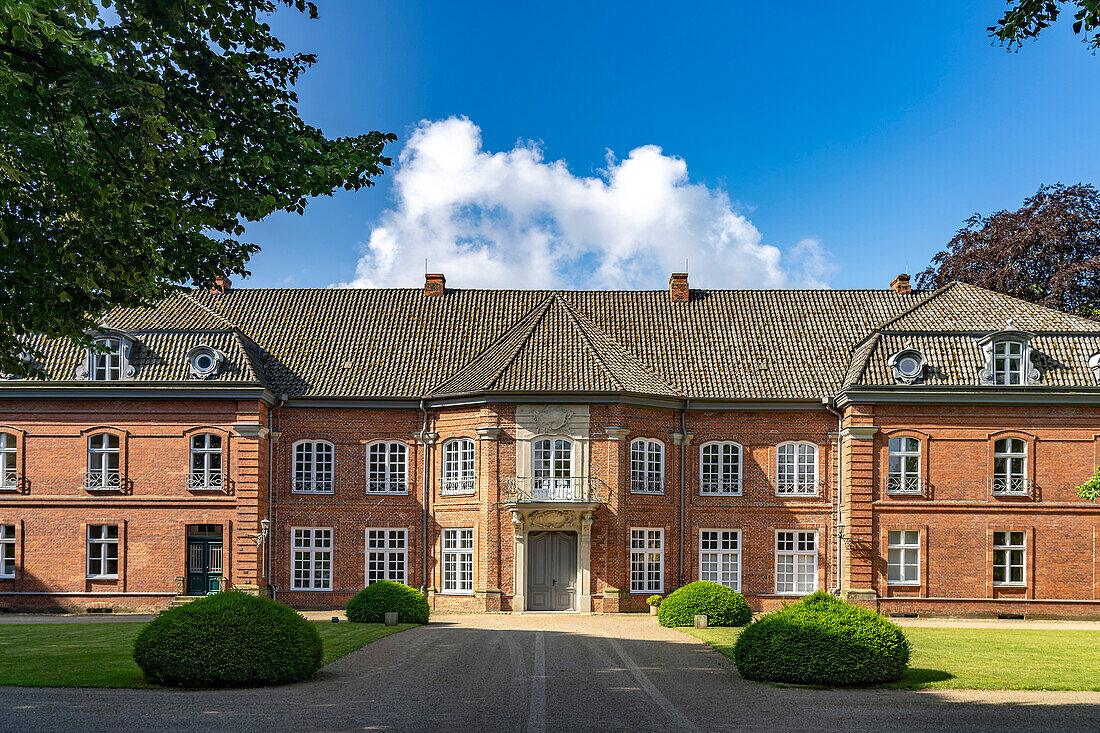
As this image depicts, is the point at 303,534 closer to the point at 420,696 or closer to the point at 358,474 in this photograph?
the point at 358,474

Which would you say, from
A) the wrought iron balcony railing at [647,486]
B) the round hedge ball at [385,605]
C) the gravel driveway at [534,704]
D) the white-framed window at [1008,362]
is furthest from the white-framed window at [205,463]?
the white-framed window at [1008,362]

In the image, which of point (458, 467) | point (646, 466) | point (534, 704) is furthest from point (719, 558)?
point (534, 704)

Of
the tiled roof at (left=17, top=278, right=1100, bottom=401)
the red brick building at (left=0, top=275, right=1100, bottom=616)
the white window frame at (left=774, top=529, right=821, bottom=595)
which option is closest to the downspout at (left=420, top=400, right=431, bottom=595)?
the red brick building at (left=0, top=275, right=1100, bottom=616)

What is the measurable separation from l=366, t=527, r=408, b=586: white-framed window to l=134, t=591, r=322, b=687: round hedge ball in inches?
779

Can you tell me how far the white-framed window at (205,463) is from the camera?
34.3 meters

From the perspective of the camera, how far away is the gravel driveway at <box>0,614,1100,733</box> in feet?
42.4

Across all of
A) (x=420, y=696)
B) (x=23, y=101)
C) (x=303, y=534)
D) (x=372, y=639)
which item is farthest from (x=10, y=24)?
(x=303, y=534)

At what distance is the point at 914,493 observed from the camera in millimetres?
34000

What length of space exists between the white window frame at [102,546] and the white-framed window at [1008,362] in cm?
2813

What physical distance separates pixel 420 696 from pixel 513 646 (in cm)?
766

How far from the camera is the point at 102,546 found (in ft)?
112

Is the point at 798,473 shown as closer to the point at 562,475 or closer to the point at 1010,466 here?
the point at 1010,466

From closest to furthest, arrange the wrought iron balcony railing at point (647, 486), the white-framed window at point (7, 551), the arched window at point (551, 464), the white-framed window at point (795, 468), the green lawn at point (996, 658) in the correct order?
the green lawn at point (996, 658) < the arched window at point (551, 464) < the white-framed window at point (7, 551) < the wrought iron balcony railing at point (647, 486) < the white-framed window at point (795, 468)

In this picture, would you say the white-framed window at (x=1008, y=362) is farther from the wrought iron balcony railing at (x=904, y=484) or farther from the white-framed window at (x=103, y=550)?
the white-framed window at (x=103, y=550)
